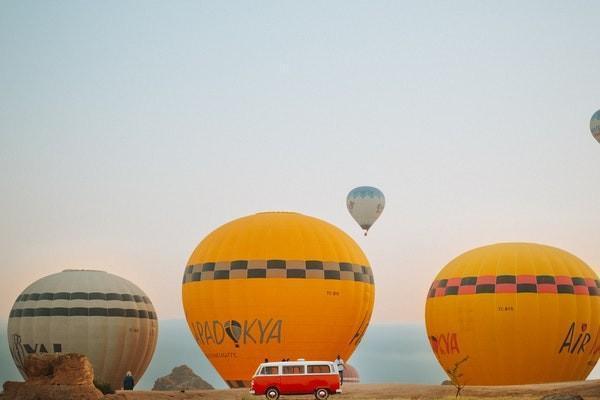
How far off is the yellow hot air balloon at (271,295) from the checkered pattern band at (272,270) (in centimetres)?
4

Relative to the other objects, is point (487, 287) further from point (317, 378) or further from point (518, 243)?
point (317, 378)

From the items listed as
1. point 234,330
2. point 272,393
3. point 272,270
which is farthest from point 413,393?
point 234,330

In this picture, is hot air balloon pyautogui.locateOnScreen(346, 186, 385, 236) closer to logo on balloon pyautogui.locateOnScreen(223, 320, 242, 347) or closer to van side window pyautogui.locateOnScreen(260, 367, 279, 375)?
logo on balloon pyautogui.locateOnScreen(223, 320, 242, 347)

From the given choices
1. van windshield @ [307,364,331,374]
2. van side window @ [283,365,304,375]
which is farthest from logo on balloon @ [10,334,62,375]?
van windshield @ [307,364,331,374]

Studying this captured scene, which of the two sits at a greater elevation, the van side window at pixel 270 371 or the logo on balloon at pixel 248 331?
the logo on balloon at pixel 248 331

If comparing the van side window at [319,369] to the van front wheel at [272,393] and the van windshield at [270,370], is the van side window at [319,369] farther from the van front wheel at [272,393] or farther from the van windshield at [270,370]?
the van front wheel at [272,393]

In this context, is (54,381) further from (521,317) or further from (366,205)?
(366,205)

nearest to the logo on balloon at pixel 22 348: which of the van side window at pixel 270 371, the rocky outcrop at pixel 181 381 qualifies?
the rocky outcrop at pixel 181 381

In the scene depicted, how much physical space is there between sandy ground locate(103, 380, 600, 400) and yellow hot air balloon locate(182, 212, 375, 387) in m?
6.16

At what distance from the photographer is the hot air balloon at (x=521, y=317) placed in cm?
4672

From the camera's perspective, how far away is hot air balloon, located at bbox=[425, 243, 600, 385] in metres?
46.7

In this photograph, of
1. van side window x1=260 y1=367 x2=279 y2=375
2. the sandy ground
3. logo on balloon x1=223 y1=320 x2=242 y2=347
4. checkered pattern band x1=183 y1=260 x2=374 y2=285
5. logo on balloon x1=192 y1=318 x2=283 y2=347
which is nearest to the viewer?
van side window x1=260 y1=367 x2=279 y2=375

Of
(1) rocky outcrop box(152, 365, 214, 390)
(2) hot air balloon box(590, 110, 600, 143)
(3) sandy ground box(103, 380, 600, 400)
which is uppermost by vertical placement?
(2) hot air balloon box(590, 110, 600, 143)

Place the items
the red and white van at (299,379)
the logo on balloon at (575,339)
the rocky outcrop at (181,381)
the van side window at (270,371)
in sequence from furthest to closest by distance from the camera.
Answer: the rocky outcrop at (181,381) < the logo on balloon at (575,339) < the van side window at (270,371) < the red and white van at (299,379)
